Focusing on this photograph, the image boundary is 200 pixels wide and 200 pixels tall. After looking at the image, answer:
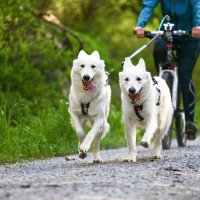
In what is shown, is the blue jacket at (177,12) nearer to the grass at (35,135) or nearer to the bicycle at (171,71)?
the bicycle at (171,71)

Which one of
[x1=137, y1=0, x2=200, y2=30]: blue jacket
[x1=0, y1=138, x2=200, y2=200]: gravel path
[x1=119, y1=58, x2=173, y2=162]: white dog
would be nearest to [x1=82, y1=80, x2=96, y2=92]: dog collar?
[x1=119, y1=58, x2=173, y2=162]: white dog

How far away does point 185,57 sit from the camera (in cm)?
1041

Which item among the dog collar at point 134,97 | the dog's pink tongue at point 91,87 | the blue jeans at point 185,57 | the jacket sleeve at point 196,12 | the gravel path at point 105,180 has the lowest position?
the gravel path at point 105,180

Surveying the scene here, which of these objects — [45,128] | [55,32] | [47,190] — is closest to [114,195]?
[47,190]

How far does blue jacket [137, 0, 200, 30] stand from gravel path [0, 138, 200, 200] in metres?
1.88

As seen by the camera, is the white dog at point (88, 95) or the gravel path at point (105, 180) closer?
the gravel path at point (105, 180)

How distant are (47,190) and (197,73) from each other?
997 inches

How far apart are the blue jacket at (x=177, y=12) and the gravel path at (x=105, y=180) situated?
6.18 feet

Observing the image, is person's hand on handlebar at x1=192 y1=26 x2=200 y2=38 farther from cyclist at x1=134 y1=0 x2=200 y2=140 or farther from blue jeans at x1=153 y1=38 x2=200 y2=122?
blue jeans at x1=153 y1=38 x2=200 y2=122

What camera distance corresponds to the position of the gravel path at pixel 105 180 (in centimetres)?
553

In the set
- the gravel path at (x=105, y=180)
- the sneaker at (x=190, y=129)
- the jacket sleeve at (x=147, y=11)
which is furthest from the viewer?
the sneaker at (x=190, y=129)

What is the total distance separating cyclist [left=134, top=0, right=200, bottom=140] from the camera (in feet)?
33.1

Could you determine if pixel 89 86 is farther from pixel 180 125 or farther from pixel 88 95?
pixel 180 125

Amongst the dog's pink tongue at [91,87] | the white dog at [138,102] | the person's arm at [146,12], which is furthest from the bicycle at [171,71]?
the dog's pink tongue at [91,87]
